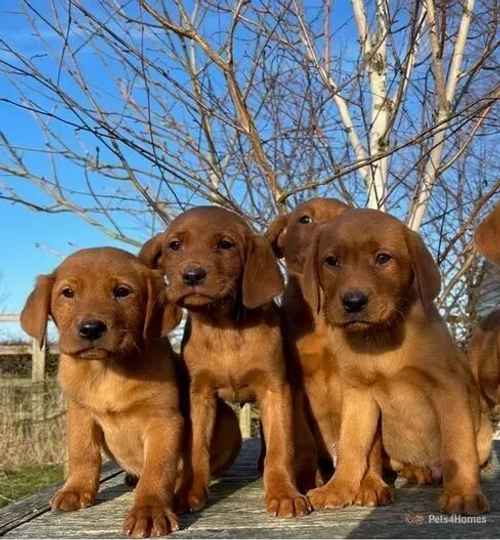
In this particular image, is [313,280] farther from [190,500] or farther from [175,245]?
[190,500]

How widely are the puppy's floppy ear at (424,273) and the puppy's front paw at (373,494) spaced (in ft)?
2.69

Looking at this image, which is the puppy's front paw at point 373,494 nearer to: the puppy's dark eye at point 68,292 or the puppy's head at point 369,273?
the puppy's head at point 369,273

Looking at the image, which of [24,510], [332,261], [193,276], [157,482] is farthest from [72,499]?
[332,261]

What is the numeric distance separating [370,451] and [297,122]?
3194mm

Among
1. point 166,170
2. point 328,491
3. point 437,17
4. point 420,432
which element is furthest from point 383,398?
point 437,17

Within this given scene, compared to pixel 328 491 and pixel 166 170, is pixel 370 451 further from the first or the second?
pixel 166 170

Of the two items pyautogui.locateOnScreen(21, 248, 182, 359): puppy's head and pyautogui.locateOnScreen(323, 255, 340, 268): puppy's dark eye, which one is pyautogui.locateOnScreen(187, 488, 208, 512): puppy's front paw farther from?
pyautogui.locateOnScreen(323, 255, 340, 268): puppy's dark eye

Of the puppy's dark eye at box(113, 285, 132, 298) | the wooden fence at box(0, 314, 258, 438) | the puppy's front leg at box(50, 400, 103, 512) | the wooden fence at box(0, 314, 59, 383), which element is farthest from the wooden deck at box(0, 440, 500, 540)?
the wooden fence at box(0, 314, 59, 383)

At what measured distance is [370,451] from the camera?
3.79m

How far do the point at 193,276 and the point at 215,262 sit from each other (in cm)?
18

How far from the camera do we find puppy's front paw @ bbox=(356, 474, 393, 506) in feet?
11.5

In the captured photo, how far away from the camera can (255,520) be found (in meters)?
3.29

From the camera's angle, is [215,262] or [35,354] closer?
[215,262]

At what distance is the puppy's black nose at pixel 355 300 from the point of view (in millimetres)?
3428
